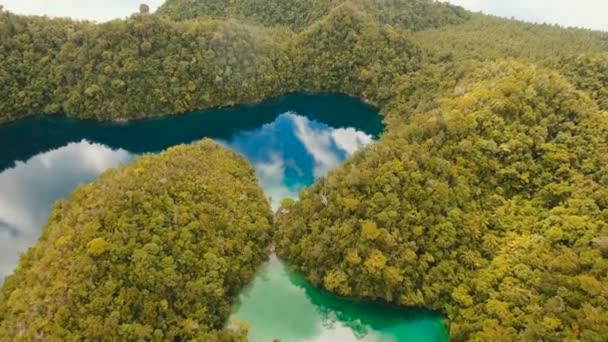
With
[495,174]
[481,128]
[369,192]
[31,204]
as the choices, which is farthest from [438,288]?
[31,204]

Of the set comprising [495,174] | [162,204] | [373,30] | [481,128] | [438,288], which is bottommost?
[438,288]

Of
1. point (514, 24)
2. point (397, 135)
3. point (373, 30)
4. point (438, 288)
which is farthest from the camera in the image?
point (514, 24)

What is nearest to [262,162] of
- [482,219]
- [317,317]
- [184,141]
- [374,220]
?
[184,141]

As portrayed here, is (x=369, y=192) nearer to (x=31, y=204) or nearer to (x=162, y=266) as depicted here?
(x=162, y=266)

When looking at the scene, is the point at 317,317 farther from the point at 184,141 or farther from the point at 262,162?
the point at 184,141

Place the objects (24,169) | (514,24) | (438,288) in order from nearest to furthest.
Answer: (438,288), (24,169), (514,24)

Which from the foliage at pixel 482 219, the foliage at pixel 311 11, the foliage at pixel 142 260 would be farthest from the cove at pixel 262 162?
the foliage at pixel 311 11

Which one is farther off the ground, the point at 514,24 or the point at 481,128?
the point at 514,24

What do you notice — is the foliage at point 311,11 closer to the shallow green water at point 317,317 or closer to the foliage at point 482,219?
the foliage at point 482,219
